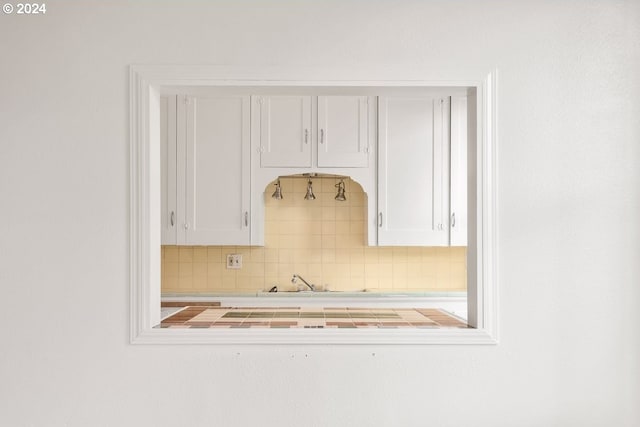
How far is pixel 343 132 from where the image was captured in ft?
12.3

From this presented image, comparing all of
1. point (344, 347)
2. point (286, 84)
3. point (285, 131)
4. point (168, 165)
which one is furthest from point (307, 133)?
point (344, 347)

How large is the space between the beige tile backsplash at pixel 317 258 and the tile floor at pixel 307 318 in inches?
60.8

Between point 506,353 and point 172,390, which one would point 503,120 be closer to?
point 506,353

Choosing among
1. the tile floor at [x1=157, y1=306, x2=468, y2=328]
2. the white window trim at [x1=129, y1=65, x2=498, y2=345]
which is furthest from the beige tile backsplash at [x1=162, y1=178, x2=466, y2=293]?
the white window trim at [x1=129, y1=65, x2=498, y2=345]

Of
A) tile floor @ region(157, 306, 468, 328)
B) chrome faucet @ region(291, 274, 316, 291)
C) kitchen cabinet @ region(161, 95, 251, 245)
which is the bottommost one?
chrome faucet @ region(291, 274, 316, 291)

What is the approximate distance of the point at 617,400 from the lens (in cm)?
220

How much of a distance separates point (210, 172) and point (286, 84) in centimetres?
171

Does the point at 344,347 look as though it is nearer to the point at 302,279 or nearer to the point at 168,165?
the point at 302,279

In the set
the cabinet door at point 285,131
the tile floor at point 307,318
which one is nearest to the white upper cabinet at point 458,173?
the cabinet door at point 285,131

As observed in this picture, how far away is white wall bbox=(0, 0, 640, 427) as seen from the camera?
216 cm

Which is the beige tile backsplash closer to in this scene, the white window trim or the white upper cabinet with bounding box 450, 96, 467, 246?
the white upper cabinet with bounding box 450, 96, 467, 246

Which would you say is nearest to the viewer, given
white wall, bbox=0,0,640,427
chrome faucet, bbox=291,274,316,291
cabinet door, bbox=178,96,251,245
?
white wall, bbox=0,0,640,427

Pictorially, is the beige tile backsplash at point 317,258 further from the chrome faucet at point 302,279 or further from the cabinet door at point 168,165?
the cabinet door at point 168,165

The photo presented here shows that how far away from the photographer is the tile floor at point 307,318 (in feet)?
7.39
